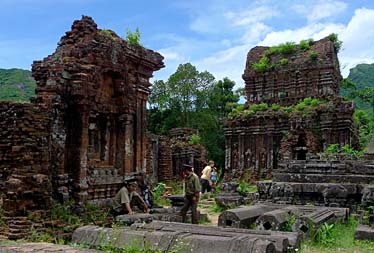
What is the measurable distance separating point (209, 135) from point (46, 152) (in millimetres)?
28883

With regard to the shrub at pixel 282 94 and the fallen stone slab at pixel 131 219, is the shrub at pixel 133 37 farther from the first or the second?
the shrub at pixel 282 94

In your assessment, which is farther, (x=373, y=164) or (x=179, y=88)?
(x=179, y=88)

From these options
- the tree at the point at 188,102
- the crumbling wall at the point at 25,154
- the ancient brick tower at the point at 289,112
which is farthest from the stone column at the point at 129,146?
the tree at the point at 188,102

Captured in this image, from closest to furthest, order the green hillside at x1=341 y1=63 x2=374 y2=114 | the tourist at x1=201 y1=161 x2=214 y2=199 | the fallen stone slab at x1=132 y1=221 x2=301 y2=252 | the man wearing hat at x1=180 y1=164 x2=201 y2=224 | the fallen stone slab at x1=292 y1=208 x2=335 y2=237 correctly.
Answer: the fallen stone slab at x1=132 y1=221 x2=301 y2=252 < the fallen stone slab at x1=292 y1=208 x2=335 y2=237 < the man wearing hat at x1=180 y1=164 x2=201 y2=224 < the tourist at x1=201 y1=161 x2=214 y2=199 < the green hillside at x1=341 y1=63 x2=374 y2=114

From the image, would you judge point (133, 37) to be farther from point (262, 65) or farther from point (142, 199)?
point (262, 65)

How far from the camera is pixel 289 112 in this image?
2269 cm

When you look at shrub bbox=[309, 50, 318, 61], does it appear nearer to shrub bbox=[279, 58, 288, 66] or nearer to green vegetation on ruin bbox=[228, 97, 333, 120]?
shrub bbox=[279, 58, 288, 66]

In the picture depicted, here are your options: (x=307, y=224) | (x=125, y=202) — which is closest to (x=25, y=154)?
(x=125, y=202)

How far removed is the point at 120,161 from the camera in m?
10.6

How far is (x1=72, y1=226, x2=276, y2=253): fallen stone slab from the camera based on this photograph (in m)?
5.14

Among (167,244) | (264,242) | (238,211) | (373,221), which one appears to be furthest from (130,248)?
(373,221)

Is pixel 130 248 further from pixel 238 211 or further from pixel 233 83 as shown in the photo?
pixel 233 83

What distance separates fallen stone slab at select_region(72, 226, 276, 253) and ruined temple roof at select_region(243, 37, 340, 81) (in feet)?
64.6

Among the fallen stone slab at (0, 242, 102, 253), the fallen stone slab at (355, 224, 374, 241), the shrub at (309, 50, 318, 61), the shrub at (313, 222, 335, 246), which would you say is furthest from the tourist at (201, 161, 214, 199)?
the fallen stone slab at (0, 242, 102, 253)
